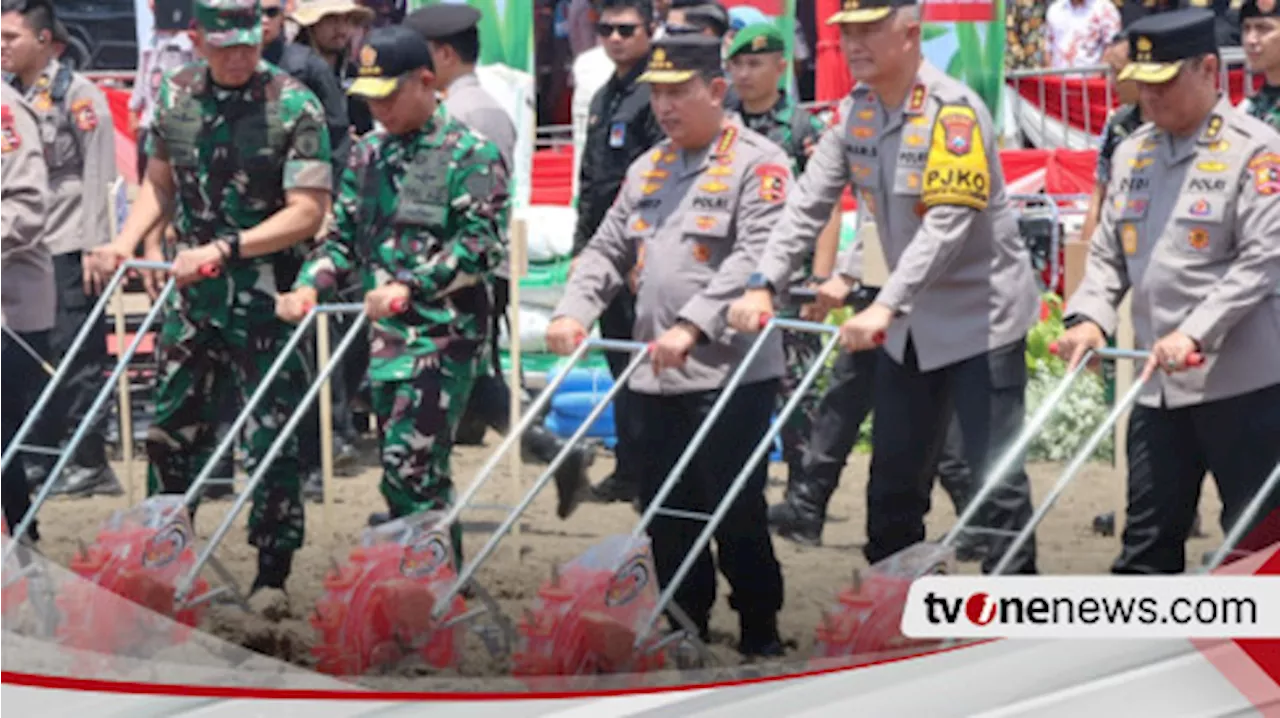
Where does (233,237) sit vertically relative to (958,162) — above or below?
below

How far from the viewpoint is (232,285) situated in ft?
11.9

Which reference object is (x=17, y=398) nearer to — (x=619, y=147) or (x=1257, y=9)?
(x=619, y=147)

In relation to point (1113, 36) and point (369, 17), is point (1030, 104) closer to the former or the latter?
point (1113, 36)

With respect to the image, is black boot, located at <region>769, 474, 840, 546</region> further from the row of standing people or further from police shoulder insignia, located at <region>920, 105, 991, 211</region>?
→ police shoulder insignia, located at <region>920, 105, 991, 211</region>

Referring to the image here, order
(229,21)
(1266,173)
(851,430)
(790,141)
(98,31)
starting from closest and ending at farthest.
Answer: (98,31) < (1266,173) < (229,21) < (851,430) < (790,141)

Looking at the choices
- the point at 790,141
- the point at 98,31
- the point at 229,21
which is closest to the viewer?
the point at 98,31

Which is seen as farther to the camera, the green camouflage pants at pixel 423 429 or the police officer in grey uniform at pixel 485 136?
the green camouflage pants at pixel 423 429

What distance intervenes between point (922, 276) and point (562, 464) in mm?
614

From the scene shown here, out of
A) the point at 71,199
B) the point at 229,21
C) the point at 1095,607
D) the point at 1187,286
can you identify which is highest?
the point at 229,21

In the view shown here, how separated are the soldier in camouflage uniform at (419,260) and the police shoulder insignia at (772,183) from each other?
0.41m

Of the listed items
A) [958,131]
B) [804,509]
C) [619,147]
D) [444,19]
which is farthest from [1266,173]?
[444,19]

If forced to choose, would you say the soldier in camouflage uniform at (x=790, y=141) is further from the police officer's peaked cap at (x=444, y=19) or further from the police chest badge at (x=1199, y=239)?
the police chest badge at (x=1199, y=239)

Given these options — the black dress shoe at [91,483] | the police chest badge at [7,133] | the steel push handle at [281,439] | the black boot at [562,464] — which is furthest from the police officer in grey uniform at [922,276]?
the police chest badge at [7,133]

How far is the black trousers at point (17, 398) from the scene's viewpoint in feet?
10.9
